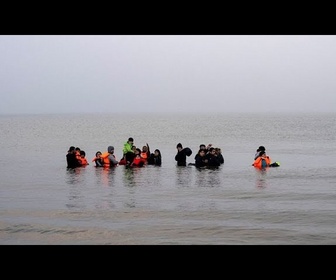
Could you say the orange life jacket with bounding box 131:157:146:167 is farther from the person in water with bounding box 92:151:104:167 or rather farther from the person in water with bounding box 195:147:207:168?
the person in water with bounding box 195:147:207:168

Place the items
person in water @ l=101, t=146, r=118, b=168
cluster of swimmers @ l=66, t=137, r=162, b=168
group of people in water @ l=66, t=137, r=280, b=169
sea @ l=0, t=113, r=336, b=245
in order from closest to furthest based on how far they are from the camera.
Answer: sea @ l=0, t=113, r=336, b=245 < group of people in water @ l=66, t=137, r=280, b=169 < cluster of swimmers @ l=66, t=137, r=162, b=168 < person in water @ l=101, t=146, r=118, b=168

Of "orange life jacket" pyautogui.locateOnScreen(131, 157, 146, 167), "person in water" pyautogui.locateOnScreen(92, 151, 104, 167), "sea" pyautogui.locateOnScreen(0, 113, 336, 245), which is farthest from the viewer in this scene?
"person in water" pyautogui.locateOnScreen(92, 151, 104, 167)

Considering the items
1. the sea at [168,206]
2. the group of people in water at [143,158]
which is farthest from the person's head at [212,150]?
the sea at [168,206]

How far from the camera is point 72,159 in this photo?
24312mm

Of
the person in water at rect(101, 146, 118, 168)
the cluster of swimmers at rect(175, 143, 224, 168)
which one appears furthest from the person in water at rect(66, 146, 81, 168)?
the cluster of swimmers at rect(175, 143, 224, 168)

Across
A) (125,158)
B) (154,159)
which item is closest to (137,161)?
(125,158)

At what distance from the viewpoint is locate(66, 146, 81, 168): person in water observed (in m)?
23.7

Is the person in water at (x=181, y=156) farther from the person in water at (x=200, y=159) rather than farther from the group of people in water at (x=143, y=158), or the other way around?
the person in water at (x=200, y=159)

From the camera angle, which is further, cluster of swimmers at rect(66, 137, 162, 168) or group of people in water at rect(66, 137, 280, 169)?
cluster of swimmers at rect(66, 137, 162, 168)

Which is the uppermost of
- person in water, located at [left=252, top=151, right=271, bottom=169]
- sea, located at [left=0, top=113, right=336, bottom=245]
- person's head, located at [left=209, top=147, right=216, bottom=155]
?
person's head, located at [left=209, top=147, right=216, bottom=155]
